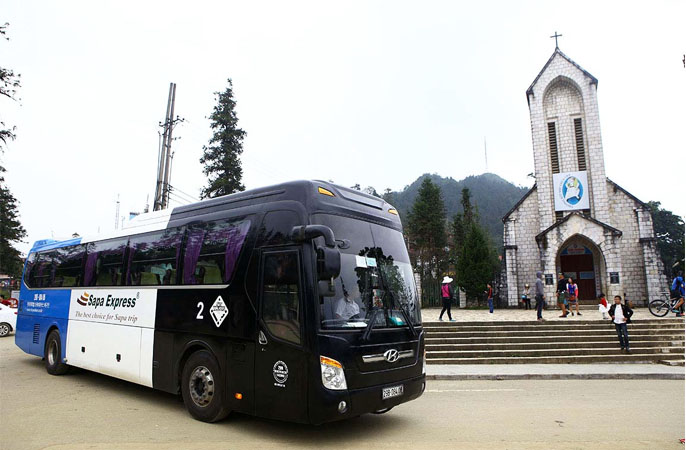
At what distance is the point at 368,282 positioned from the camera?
5.62 m

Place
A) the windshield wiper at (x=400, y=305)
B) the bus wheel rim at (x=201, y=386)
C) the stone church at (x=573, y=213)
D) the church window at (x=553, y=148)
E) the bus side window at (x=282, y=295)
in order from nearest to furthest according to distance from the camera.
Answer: the bus side window at (x=282, y=295) → the windshield wiper at (x=400, y=305) → the bus wheel rim at (x=201, y=386) → the stone church at (x=573, y=213) → the church window at (x=553, y=148)

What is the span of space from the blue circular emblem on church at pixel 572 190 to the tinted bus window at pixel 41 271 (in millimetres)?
27250

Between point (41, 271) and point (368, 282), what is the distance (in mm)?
9251

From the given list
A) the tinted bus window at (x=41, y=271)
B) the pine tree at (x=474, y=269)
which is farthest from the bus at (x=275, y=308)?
the pine tree at (x=474, y=269)

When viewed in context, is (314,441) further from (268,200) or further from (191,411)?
(268,200)

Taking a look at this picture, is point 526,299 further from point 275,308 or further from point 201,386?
point 275,308

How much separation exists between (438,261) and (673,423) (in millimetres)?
39643

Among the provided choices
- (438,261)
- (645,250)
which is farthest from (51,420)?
(438,261)

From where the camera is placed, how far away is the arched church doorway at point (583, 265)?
2791 cm

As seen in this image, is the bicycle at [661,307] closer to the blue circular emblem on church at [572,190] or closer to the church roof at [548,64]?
the blue circular emblem on church at [572,190]

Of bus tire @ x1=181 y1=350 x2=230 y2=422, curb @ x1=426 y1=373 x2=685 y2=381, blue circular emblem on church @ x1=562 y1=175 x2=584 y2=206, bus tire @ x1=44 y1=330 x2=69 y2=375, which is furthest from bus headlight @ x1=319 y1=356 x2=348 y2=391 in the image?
blue circular emblem on church @ x1=562 y1=175 x2=584 y2=206

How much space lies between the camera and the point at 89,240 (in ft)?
31.4

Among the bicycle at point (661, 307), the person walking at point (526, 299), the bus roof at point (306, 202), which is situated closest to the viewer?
the bus roof at point (306, 202)

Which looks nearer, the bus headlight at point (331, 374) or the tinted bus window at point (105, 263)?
the bus headlight at point (331, 374)
